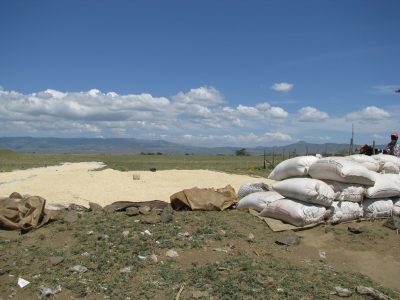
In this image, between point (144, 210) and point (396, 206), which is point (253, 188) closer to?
point (144, 210)

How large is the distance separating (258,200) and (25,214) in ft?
12.8

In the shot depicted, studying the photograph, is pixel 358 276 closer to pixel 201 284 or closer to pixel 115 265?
pixel 201 284

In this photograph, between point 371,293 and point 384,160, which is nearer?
point 371,293

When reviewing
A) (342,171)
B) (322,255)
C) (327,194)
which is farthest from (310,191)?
(322,255)

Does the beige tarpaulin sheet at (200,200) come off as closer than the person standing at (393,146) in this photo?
Yes

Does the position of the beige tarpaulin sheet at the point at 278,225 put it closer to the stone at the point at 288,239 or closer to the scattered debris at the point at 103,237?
the stone at the point at 288,239

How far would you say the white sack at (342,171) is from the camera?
22.7 feet

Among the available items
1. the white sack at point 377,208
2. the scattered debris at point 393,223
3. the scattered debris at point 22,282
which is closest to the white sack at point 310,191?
the white sack at point 377,208

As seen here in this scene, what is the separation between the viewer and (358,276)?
5195mm

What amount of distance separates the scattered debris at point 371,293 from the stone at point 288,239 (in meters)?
1.42

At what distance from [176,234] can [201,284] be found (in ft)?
5.00

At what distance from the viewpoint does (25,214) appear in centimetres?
671

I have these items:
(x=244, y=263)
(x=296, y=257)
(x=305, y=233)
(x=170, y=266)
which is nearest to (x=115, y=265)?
(x=170, y=266)

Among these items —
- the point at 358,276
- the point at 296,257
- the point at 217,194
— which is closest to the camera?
the point at 358,276
